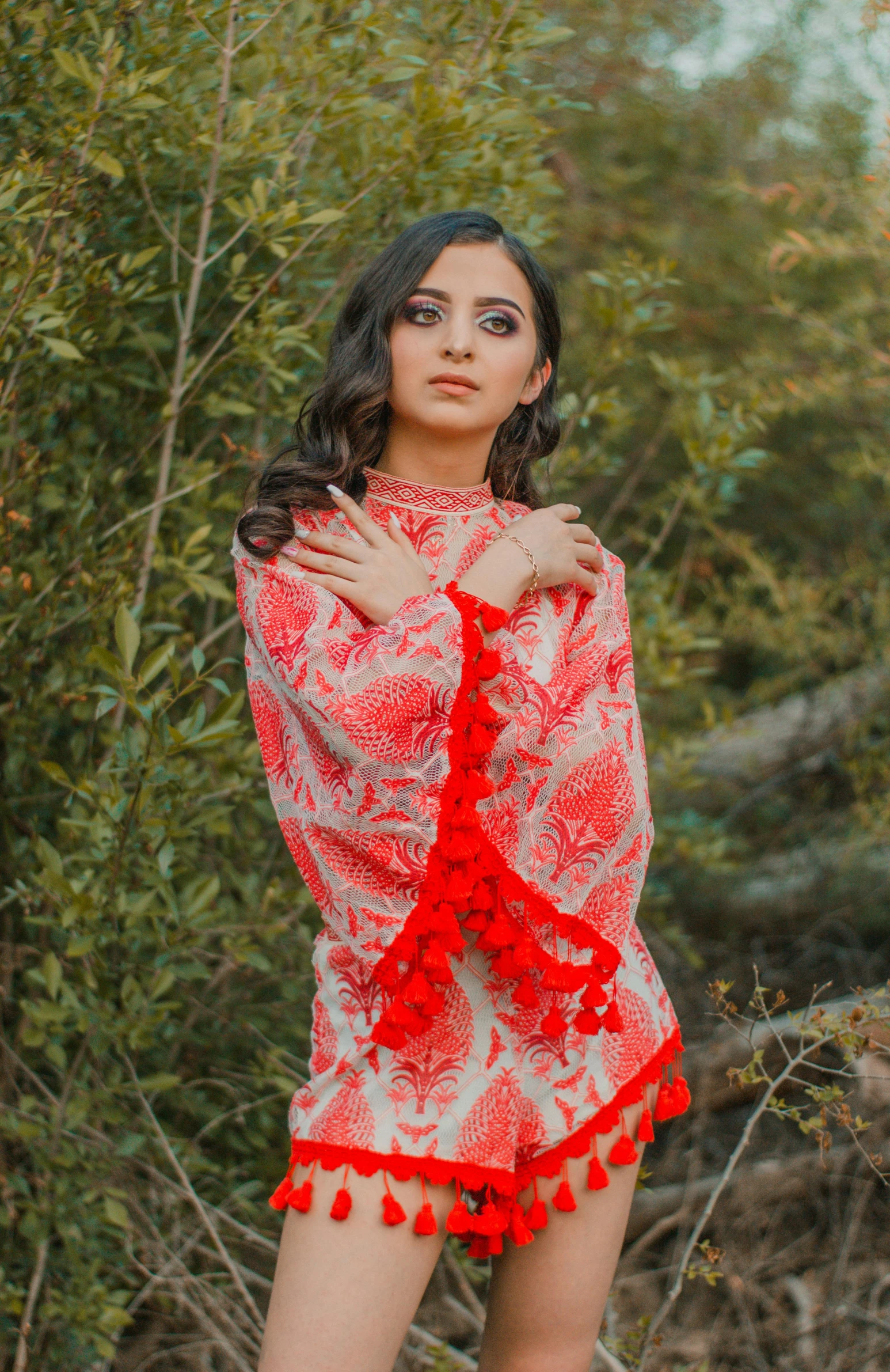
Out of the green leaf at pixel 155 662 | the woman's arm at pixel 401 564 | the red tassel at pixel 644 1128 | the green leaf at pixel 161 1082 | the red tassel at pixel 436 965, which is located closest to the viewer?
the red tassel at pixel 436 965

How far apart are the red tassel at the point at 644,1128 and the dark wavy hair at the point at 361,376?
34.9 inches

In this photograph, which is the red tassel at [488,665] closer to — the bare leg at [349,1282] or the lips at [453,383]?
the lips at [453,383]

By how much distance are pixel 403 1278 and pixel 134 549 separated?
4.18ft

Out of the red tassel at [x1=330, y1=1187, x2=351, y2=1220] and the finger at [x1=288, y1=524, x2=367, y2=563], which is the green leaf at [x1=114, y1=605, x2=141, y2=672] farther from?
the red tassel at [x1=330, y1=1187, x2=351, y2=1220]

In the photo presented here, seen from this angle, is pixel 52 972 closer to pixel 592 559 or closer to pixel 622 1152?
pixel 622 1152

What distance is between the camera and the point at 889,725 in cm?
361

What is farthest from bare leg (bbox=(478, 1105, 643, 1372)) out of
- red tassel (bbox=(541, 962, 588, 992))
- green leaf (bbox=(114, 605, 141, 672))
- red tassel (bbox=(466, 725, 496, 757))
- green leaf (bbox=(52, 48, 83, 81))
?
green leaf (bbox=(52, 48, 83, 81))

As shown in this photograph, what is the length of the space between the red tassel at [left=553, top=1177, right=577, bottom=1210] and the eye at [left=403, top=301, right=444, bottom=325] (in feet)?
3.73

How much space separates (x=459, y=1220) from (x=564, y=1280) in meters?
0.21

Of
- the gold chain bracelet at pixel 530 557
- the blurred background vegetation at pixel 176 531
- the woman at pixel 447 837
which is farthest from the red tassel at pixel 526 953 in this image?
the blurred background vegetation at pixel 176 531

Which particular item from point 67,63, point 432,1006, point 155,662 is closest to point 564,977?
point 432,1006

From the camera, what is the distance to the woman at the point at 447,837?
1283mm

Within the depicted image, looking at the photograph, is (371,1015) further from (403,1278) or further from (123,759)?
(123,759)

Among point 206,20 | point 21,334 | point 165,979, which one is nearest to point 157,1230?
point 165,979
